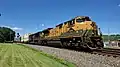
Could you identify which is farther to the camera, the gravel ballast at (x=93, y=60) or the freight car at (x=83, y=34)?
the freight car at (x=83, y=34)

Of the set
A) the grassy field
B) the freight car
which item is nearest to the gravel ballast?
the grassy field

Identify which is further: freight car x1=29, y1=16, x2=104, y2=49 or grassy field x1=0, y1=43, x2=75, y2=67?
freight car x1=29, y1=16, x2=104, y2=49

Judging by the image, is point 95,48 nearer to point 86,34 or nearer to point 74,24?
point 86,34

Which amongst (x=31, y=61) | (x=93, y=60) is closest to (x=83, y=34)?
(x=93, y=60)

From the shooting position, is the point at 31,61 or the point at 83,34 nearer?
the point at 31,61

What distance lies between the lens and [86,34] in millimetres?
22969

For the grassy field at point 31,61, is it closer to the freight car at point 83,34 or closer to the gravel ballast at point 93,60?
the gravel ballast at point 93,60

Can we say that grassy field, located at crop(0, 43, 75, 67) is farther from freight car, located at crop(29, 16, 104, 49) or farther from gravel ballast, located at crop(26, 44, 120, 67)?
freight car, located at crop(29, 16, 104, 49)

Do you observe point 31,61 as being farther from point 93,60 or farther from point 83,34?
point 83,34

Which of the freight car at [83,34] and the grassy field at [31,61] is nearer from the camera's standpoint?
the grassy field at [31,61]

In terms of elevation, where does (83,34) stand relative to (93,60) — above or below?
above

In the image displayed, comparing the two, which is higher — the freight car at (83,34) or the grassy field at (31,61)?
the freight car at (83,34)

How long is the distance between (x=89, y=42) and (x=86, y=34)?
3.18 feet

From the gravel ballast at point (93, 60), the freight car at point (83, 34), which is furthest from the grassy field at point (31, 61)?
the freight car at point (83, 34)
